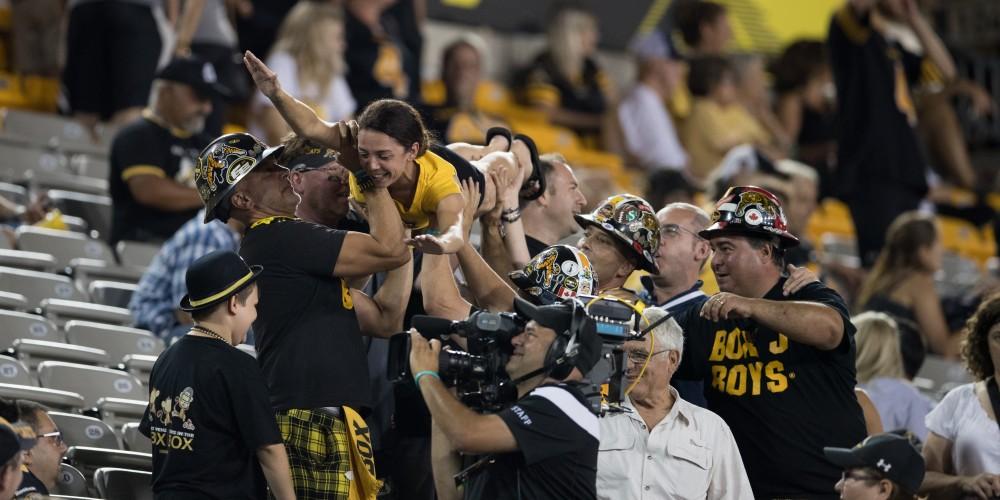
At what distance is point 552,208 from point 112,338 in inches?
79.5

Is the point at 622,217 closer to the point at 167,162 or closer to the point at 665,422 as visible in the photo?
the point at 665,422

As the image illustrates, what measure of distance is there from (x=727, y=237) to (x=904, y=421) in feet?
5.90

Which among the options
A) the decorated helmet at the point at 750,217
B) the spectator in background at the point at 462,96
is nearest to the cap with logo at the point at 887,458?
the decorated helmet at the point at 750,217

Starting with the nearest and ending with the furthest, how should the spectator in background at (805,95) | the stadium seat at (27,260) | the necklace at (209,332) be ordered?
the necklace at (209,332)
the stadium seat at (27,260)
the spectator in background at (805,95)

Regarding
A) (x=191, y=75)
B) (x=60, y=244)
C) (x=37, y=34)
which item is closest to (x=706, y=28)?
(x=37, y=34)

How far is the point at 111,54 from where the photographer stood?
29.3ft

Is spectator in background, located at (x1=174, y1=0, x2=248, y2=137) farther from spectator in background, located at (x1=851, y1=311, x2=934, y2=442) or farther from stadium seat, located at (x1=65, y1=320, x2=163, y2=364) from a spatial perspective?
spectator in background, located at (x1=851, y1=311, x2=934, y2=442)

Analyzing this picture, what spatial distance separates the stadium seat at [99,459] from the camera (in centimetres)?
516

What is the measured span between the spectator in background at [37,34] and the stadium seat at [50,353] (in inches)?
149

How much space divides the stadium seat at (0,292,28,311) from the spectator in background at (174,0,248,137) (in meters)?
2.84

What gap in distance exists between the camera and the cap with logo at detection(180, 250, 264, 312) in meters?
4.39

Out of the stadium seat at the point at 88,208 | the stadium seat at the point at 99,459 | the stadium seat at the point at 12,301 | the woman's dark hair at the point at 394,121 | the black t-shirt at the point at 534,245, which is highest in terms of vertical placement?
the woman's dark hair at the point at 394,121

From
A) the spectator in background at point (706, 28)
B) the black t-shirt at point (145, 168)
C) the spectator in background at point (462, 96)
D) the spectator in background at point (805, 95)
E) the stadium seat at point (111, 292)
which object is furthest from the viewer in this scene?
the spectator in background at point (805, 95)

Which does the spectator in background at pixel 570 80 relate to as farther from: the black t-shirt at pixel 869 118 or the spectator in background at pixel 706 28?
the black t-shirt at pixel 869 118
